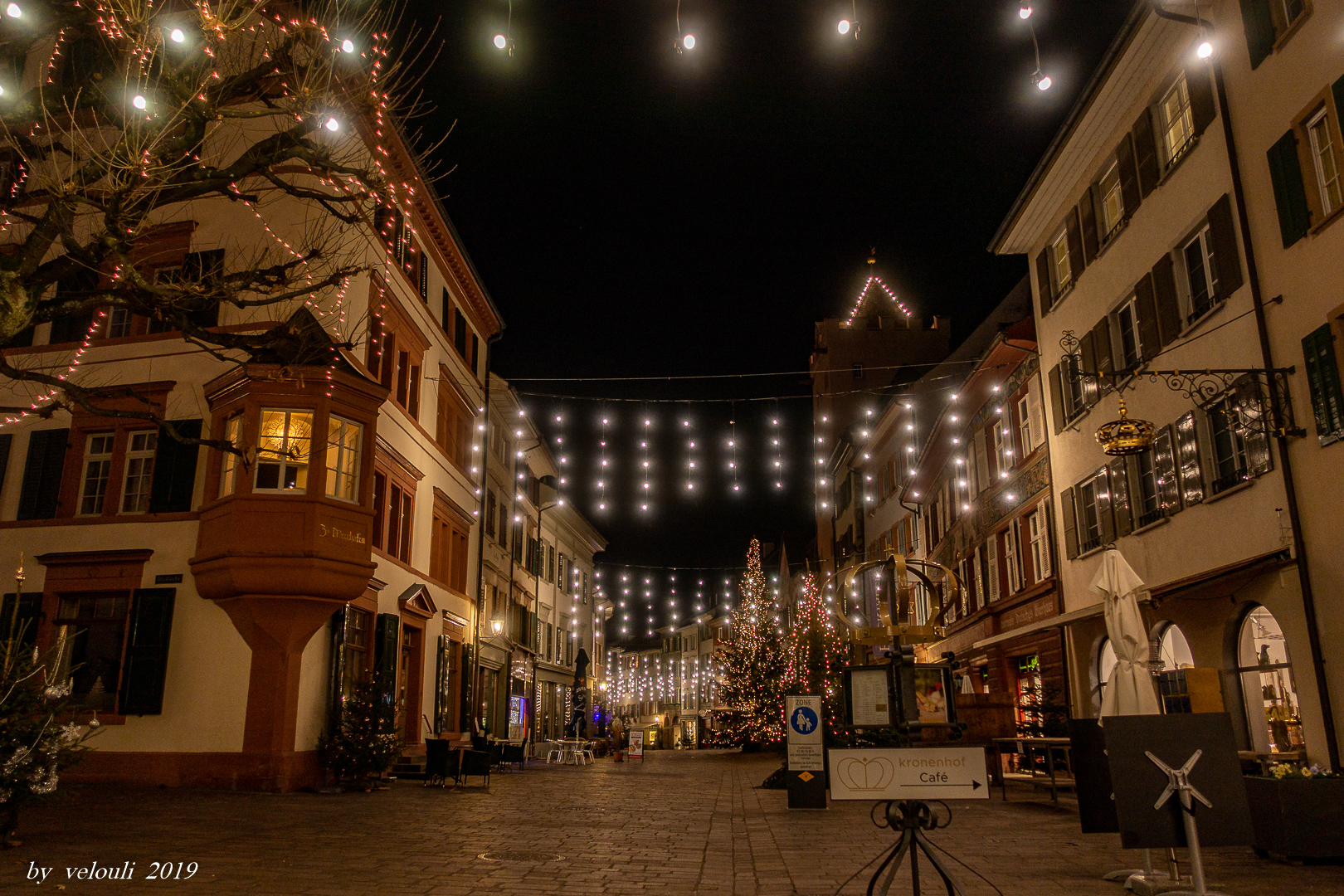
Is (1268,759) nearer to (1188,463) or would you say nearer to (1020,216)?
(1188,463)

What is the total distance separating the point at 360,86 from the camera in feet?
34.8

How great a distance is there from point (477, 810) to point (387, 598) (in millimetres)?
7820

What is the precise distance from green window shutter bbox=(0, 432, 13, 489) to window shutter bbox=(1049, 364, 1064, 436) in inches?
840

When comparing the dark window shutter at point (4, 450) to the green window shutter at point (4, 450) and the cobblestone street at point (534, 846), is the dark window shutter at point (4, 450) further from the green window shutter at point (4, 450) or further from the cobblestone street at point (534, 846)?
the cobblestone street at point (534, 846)

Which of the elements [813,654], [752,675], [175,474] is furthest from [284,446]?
Answer: [752,675]

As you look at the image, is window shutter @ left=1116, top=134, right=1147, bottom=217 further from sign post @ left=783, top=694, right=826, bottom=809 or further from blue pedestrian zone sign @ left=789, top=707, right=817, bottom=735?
blue pedestrian zone sign @ left=789, top=707, right=817, bottom=735

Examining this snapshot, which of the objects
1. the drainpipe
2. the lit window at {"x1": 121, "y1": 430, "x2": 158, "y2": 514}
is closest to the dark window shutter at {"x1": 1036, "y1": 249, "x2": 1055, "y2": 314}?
the drainpipe

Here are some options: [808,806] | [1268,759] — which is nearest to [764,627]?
A: [808,806]

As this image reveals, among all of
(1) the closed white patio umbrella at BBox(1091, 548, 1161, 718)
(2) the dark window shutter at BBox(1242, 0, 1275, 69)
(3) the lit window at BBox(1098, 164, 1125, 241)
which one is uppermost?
(3) the lit window at BBox(1098, 164, 1125, 241)

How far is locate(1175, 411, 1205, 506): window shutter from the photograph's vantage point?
15.5m

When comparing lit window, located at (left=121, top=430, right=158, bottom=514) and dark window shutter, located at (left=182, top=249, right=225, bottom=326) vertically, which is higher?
dark window shutter, located at (left=182, top=249, right=225, bottom=326)

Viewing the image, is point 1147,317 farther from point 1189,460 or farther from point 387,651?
point 387,651

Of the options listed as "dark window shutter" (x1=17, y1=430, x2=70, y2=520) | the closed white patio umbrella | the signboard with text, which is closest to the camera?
the signboard with text

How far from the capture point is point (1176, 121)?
16.4m
